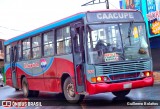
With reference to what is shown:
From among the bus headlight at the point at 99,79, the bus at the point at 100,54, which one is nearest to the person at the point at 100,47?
the bus at the point at 100,54

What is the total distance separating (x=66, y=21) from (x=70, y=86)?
2299mm

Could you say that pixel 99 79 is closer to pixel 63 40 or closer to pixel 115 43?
pixel 115 43

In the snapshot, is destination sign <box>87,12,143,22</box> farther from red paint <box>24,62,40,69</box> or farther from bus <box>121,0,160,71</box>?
bus <box>121,0,160,71</box>

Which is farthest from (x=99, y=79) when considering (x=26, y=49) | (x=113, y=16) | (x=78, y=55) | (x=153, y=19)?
(x=153, y=19)

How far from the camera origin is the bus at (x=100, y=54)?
9.80m

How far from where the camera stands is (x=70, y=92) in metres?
11.1

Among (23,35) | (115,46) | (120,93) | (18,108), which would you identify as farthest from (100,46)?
(23,35)

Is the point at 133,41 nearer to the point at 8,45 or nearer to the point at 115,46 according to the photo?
the point at 115,46

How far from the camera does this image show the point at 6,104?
13.2 meters

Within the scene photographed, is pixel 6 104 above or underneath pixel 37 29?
underneath

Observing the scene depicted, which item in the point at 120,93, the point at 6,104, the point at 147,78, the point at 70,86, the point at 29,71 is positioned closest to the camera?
the point at 147,78

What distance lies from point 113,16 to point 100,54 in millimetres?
1426

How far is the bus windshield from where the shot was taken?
984 cm

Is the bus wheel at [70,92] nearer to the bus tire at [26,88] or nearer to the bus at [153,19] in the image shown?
the bus tire at [26,88]
